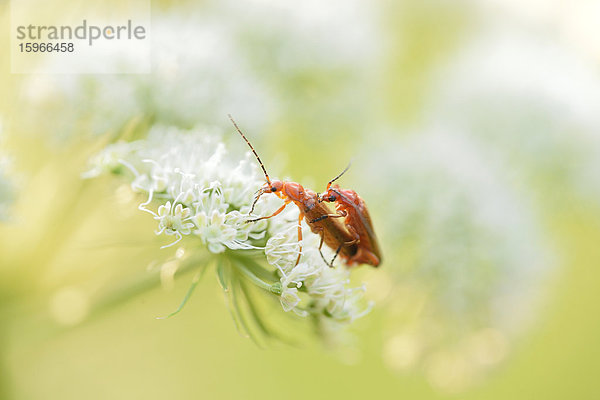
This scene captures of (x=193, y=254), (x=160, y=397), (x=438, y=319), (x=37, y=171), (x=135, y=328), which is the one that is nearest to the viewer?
(x=193, y=254)

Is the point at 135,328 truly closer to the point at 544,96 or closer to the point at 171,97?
the point at 171,97

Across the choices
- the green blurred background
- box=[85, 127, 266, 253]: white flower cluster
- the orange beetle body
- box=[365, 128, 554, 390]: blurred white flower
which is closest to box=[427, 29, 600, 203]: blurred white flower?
the green blurred background

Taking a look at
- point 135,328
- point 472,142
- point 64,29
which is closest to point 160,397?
point 135,328

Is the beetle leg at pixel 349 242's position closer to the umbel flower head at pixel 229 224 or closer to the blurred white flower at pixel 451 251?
the umbel flower head at pixel 229 224

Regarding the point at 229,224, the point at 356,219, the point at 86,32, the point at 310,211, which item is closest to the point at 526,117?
the point at 356,219

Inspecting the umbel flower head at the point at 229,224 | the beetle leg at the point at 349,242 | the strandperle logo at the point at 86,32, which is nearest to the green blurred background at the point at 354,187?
the strandperle logo at the point at 86,32

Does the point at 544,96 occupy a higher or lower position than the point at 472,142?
higher

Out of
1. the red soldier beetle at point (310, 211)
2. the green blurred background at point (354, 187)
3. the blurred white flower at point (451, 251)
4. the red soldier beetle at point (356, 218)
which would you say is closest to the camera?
the red soldier beetle at point (310, 211)

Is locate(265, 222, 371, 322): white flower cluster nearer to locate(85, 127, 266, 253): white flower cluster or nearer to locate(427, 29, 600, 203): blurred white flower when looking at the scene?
locate(85, 127, 266, 253): white flower cluster
